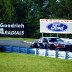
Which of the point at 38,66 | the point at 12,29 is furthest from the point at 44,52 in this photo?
the point at 12,29

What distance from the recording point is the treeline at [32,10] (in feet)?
258

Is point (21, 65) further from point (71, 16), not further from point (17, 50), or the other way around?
point (71, 16)

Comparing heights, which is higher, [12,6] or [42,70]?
[12,6]

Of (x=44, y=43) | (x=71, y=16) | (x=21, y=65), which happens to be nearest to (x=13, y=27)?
(x=44, y=43)

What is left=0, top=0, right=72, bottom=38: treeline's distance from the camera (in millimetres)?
78500

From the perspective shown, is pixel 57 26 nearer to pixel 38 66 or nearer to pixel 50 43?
pixel 50 43

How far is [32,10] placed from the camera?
9150cm

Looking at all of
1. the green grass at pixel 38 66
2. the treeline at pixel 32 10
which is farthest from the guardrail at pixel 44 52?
the treeline at pixel 32 10

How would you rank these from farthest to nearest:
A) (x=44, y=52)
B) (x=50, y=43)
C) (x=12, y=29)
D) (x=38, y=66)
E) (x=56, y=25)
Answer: (x=12, y=29) < (x=56, y=25) < (x=50, y=43) < (x=44, y=52) < (x=38, y=66)

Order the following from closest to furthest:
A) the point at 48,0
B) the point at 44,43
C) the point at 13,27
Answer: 1. the point at 44,43
2. the point at 13,27
3. the point at 48,0

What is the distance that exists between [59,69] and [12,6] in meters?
68.6

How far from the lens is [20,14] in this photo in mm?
85875

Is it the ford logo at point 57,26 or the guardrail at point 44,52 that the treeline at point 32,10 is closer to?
the ford logo at point 57,26

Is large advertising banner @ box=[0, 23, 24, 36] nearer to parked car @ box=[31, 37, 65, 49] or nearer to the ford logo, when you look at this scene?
the ford logo
